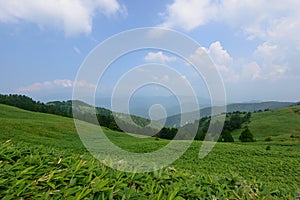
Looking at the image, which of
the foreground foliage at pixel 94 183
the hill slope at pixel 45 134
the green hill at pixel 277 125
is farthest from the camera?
the green hill at pixel 277 125

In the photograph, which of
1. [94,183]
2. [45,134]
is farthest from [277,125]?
[94,183]

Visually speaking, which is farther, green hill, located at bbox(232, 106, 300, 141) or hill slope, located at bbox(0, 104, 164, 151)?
green hill, located at bbox(232, 106, 300, 141)

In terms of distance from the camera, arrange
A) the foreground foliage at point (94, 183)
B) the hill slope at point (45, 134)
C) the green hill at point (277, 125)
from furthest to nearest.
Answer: the green hill at point (277, 125) < the hill slope at point (45, 134) < the foreground foliage at point (94, 183)

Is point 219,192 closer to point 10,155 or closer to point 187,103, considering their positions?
point 10,155

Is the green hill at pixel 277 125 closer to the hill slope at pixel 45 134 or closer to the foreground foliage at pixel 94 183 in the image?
the hill slope at pixel 45 134

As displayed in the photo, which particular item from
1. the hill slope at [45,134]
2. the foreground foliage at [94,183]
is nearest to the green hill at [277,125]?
the hill slope at [45,134]

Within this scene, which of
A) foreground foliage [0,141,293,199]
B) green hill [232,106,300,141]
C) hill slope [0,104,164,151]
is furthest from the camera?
green hill [232,106,300,141]

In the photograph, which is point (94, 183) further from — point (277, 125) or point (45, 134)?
point (277, 125)

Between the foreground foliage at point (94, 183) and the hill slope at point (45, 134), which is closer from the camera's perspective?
the foreground foliage at point (94, 183)

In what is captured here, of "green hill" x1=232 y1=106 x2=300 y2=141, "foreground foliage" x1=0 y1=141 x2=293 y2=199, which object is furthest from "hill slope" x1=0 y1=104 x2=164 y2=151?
"green hill" x1=232 y1=106 x2=300 y2=141

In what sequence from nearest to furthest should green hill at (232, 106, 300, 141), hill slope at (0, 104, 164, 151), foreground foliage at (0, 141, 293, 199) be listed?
foreground foliage at (0, 141, 293, 199), hill slope at (0, 104, 164, 151), green hill at (232, 106, 300, 141)

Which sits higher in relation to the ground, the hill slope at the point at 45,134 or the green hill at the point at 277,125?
the hill slope at the point at 45,134

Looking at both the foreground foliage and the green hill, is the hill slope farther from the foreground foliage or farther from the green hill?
the green hill

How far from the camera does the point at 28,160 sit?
2.95 metres
